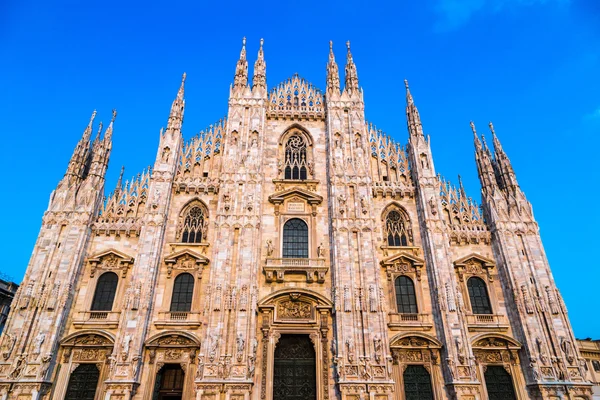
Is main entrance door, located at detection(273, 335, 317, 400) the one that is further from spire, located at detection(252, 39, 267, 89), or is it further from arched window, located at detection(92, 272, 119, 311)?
spire, located at detection(252, 39, 267, 89)

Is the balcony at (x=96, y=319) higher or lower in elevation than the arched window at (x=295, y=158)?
lower

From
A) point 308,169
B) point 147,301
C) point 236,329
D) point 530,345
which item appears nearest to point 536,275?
point 530,345

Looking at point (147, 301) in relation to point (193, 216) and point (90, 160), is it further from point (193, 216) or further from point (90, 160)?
point (90, 160)

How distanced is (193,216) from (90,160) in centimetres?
804

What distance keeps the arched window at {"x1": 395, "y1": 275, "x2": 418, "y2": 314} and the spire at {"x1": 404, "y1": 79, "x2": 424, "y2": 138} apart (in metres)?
9.87

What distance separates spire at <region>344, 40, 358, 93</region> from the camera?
27.9m

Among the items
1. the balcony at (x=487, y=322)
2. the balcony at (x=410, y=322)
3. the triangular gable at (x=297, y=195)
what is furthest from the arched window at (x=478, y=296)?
the triangular gable at (x=297, y=195)

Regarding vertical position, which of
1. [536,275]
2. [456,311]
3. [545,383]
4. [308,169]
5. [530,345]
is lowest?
[545,383]

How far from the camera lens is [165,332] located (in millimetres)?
19516

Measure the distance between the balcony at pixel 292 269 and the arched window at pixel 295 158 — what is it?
5942mm

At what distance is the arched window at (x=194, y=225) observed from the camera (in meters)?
22.9

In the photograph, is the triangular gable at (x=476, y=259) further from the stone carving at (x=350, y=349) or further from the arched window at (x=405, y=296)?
the stone carving at (x=350, y=349)

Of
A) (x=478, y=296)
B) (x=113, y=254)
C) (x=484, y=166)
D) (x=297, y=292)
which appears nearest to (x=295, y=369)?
(x=297, y=292)

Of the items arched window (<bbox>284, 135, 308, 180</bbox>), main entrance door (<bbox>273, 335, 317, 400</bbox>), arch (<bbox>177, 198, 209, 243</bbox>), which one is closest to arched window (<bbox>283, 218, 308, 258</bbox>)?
arched window (<bbox>284, 135, 308, 180</bbox>)
